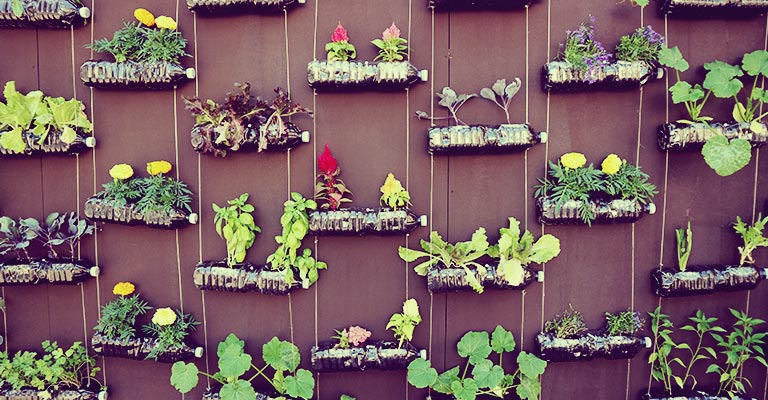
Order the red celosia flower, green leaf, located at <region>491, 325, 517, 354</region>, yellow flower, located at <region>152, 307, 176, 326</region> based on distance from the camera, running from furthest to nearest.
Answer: green leaf, located at <region>491, 325, 517, 354</region>, yellow flower, located at <region>152, 307, 176, 326</region>, the red celosia flower

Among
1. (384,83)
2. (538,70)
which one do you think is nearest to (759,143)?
(538,70)

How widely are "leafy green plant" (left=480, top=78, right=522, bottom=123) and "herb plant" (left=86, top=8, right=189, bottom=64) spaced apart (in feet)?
5.76

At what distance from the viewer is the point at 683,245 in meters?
2.84

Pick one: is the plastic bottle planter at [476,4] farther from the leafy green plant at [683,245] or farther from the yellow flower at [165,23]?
the leafy green plant at [683,245]

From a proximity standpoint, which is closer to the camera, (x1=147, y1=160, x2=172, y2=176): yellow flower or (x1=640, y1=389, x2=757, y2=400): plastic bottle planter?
(x1=147, y1=160, x2=172, y2=176): yellow flower

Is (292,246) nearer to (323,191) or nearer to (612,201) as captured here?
(323,191)

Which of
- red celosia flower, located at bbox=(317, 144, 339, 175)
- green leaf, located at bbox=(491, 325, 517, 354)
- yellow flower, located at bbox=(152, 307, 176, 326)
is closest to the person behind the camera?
red celosia flower, located at bbox=(317, 144, 339, 175)

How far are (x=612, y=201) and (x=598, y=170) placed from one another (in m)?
0.21

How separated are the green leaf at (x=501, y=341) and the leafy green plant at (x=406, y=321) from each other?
458mm

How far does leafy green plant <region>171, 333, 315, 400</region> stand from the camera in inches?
103

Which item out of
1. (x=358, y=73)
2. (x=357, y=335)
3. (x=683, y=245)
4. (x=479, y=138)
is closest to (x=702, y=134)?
(x=683, y=245)

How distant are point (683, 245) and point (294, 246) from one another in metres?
2.30

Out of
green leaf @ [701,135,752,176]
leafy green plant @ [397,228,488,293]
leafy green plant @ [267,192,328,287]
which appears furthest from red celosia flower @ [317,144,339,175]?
green leaf @ [701,135,752,176]

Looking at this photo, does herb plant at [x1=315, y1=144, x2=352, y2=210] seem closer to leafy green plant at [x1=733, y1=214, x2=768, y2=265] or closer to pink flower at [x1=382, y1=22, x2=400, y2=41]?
pink flower at [x1=382, y1=22, x2=400, y2=41]
